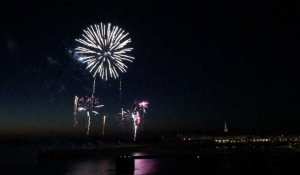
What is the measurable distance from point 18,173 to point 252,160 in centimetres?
3709

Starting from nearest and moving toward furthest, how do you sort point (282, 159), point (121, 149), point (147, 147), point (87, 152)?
point (282, 159), point (87, 152), point (121, 149), point (147, 147)

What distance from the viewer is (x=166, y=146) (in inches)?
7052

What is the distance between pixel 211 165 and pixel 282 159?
12.6 metres

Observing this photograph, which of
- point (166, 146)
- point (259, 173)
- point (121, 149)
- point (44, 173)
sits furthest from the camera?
point (166, 146)

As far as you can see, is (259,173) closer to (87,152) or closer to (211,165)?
(211,165)

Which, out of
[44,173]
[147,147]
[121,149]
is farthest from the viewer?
[147,147]

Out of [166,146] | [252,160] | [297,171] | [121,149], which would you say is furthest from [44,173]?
[166,146]

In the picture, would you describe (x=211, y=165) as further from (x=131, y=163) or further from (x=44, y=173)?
(x=44, y=173)

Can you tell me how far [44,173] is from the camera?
218 feet

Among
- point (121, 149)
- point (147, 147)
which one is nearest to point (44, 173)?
point (121, 149)

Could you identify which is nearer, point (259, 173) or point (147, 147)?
point (259, 173)

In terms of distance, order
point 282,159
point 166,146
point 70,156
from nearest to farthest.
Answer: point 282,159
point 70,156
point 166,146

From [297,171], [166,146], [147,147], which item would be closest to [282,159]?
[297,171]

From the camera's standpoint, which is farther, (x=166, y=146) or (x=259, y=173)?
(x=166, y=146)
